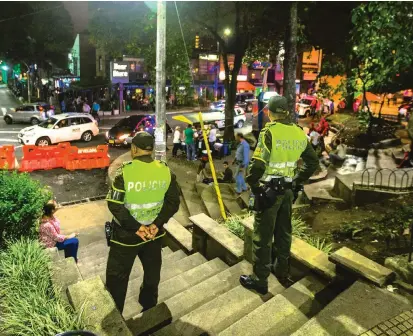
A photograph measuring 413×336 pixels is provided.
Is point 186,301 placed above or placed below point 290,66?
below

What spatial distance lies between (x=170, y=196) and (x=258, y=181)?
925 mm

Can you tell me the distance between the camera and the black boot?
4129 millimetres

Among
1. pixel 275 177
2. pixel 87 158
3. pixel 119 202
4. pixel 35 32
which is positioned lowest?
pixel 87 158

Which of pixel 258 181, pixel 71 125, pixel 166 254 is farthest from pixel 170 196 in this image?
pixel 71 125

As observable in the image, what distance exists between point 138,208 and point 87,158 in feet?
42.4

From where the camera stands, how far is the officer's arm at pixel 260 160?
3.84 meters

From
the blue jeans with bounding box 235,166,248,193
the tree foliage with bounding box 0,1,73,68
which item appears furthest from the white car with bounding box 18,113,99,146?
the tree foliage with bounding box 0,1,73,68

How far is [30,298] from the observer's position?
11.0 ft

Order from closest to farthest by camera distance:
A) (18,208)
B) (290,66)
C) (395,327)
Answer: (395,327) < (18,208) < (290,66)

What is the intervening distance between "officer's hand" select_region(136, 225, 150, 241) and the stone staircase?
0.61 metres

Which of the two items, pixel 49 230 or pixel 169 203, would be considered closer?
pixel 169 203

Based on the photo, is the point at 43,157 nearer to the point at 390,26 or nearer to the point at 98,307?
the point at 390,26

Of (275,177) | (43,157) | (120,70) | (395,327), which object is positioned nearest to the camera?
(395,327)

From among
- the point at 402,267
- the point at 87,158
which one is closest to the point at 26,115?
the point at 87,158
